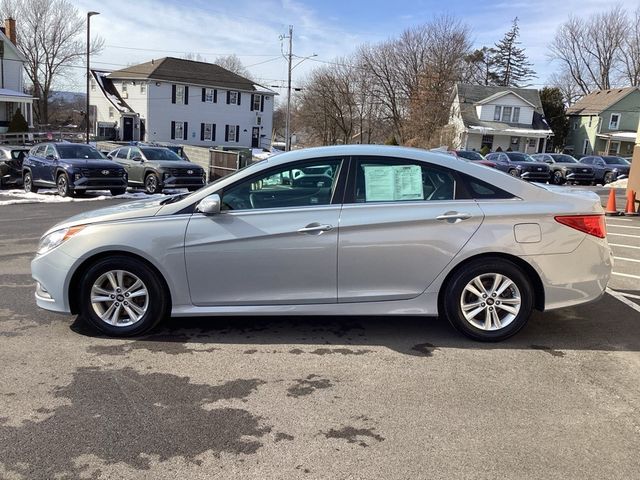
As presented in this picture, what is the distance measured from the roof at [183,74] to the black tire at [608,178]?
3816 cm

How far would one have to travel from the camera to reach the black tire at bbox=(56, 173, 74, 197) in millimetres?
17609

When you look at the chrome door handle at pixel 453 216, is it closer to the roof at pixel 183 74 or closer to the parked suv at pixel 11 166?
the parked suv at pixel 11 166

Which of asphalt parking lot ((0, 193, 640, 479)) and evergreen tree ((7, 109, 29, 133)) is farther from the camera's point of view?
evergreen tree ((7, 109, 29, 133))

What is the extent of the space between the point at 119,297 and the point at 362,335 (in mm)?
2135

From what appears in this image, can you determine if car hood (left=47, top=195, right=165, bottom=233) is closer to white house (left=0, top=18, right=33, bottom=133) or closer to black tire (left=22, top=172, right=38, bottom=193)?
black tire (left=22, top=172, right=38, bottom=193)

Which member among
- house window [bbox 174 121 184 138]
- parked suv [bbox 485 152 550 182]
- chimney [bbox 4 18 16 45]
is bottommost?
parked suv [bbox 485 152 550 182]

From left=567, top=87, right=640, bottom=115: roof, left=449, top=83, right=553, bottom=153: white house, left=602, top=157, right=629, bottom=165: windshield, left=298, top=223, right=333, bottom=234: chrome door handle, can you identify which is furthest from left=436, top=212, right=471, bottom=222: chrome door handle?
left=567, top=87, right=640, bottom=115: roof

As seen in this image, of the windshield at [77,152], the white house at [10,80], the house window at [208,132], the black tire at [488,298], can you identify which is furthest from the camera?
the house window at [208,132]

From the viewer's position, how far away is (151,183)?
19.9 metres

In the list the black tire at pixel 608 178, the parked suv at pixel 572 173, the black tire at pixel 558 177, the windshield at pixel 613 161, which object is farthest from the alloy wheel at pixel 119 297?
the windshield at pixel 613 161

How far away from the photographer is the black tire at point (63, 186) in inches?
693

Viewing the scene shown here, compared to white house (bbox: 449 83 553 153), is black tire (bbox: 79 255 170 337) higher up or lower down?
lower down

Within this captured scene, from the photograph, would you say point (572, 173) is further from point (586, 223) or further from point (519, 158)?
point (586, 223)

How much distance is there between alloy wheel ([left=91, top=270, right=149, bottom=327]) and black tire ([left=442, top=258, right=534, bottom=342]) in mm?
2597
